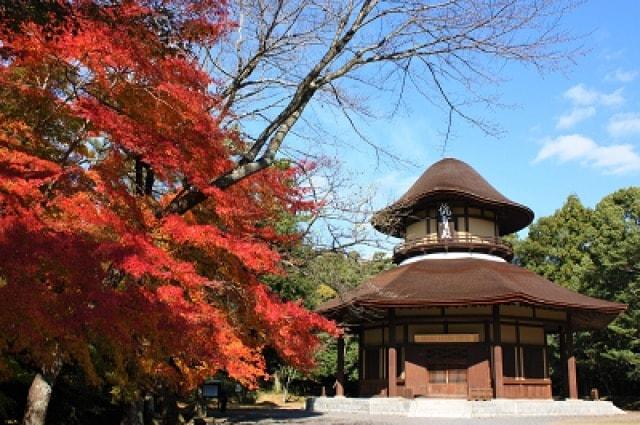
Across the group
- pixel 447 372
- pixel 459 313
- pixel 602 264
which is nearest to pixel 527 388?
pixel 447 372

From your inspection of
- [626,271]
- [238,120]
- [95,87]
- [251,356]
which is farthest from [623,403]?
[95,87]

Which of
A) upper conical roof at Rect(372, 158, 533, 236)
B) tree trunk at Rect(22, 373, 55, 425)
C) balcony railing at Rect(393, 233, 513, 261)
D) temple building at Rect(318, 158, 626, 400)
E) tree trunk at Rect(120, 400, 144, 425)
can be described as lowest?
tree trunk at Rect(120, 400, 144, 425)

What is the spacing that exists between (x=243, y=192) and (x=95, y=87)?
3715mm

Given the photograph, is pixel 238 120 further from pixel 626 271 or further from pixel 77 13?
pixel 626 271

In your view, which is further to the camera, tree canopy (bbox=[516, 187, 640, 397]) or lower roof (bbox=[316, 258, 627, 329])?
tree canopy (bbox=[516, 187, 640, 397])

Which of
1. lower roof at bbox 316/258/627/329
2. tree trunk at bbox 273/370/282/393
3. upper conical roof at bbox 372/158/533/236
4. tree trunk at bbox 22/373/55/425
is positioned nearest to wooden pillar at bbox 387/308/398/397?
lower roof at bbox 316/258/627/329

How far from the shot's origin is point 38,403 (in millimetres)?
9500

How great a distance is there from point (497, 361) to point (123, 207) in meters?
15.6

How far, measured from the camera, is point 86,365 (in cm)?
913

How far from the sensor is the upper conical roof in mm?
25062

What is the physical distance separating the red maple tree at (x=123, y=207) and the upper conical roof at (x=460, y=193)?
12.9 metres

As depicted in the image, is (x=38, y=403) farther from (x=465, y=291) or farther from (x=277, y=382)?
(x=277, y=382)

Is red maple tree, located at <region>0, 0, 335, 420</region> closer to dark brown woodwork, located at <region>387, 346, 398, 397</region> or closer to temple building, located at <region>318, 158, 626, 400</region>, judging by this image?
temple building, located at <region>318, 158, 626, 400</region>

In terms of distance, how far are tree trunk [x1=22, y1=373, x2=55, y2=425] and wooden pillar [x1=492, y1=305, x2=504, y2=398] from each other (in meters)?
15.7
